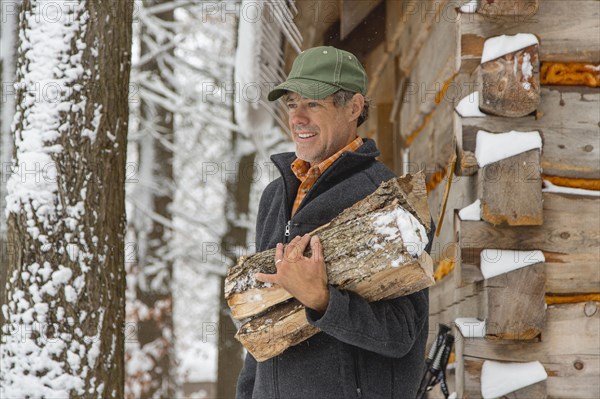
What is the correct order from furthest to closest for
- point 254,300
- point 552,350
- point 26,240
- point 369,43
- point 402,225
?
point 369,43, point 26,240, point 552,350, point 254,300, point 402,225

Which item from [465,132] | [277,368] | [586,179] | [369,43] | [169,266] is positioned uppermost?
[369,43]

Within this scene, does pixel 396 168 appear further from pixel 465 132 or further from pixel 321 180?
pixel 321 180

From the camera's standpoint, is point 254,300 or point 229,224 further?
point 229,224

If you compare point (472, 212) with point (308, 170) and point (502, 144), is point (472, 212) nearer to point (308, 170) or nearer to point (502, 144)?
point (502, 144)

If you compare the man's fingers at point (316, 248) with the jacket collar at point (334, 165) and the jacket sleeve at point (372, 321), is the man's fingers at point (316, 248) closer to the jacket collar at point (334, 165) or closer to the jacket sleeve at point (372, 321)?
the jacket sleeve at point (372, 321)

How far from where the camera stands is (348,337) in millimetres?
2176

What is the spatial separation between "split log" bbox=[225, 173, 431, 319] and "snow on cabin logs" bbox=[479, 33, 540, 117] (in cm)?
120

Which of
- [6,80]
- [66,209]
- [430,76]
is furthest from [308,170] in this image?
[6,80]

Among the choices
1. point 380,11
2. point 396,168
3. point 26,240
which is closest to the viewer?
point 26,240

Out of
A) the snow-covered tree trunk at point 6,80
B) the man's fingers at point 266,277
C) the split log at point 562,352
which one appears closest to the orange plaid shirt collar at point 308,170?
the man's fingers at point 266,277

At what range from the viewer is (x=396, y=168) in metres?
6.68

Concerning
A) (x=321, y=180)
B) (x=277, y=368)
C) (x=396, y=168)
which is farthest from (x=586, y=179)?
(x=396, y=168)

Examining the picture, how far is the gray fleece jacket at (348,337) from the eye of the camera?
2201 millimetres

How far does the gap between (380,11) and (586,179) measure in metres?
2.95
